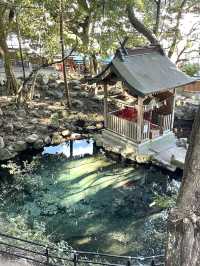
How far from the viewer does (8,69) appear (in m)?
19.7

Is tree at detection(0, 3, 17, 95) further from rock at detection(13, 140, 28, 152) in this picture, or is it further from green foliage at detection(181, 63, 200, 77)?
green foliage at detection(181, 63, 200, 77)

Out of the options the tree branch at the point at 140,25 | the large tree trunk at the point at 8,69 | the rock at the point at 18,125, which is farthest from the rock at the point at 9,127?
the tree branch at the point at 140,25

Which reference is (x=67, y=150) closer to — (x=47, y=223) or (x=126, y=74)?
(x=126, y=74)

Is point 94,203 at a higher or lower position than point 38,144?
lower

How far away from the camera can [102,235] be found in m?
10.9

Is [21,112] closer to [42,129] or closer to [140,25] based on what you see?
[42,129]

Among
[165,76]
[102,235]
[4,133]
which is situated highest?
[165,76]

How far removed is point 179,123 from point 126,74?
6995 millimetres

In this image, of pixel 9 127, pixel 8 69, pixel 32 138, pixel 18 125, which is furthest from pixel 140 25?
pixel 9 127

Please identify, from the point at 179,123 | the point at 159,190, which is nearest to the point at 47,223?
the point at 159,190

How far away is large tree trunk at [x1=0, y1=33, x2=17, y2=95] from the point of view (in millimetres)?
19653

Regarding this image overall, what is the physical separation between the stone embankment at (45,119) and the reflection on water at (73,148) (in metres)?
0.28

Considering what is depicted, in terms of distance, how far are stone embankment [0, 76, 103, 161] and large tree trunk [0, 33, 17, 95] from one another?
0.59m

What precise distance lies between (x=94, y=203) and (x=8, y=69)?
10.3 m
